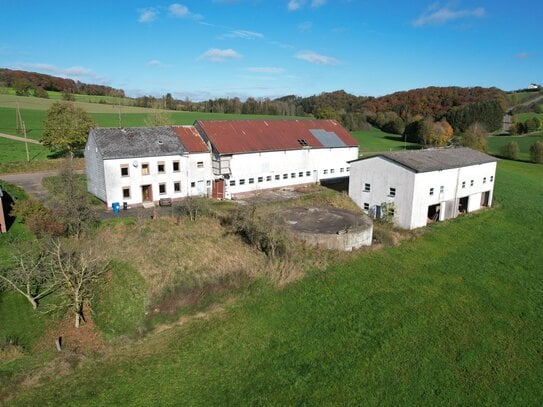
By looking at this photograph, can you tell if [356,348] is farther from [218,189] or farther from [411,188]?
[218,189]

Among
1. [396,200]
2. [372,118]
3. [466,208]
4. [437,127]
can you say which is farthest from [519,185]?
[372,118]

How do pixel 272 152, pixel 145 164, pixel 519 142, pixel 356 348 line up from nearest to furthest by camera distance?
1. pixel 356 348
2. pixel 145 164
3. pixel 272 152
4. pixel 519 142

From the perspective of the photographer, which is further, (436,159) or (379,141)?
(379,141)

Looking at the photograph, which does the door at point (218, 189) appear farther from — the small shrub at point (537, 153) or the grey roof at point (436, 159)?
the small shrub at point (537, 153)

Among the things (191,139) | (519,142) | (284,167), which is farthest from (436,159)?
(519,142)

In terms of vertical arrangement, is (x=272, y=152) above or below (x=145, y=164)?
above

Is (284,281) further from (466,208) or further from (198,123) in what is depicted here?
(466,208)

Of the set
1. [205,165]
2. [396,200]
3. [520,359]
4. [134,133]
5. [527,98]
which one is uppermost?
[527,98]
